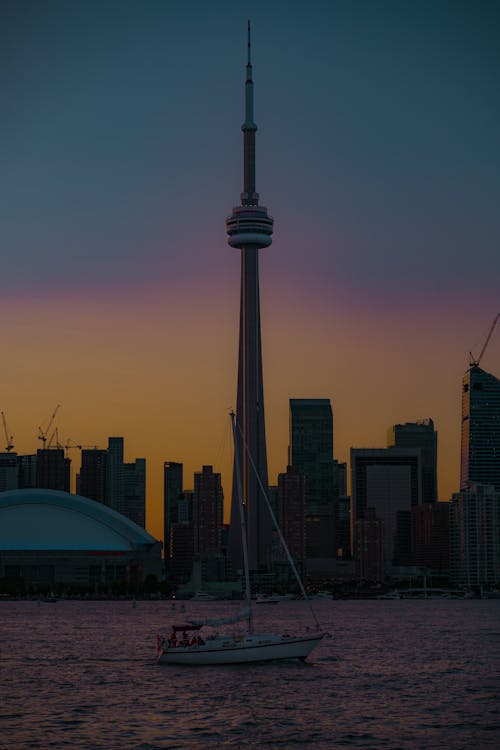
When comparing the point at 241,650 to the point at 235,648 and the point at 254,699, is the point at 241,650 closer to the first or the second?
the point at 235,648

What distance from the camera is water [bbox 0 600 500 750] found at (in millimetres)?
57938

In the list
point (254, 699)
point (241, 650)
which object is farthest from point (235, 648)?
point (254, 699)

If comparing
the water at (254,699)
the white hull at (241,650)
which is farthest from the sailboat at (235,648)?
the water at (254,699)

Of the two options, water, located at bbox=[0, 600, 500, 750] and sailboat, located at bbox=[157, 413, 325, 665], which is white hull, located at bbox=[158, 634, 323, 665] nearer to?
sailboat, located at bbox=[157, 413, 325, 665]

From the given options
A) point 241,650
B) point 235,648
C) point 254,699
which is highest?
point 235,648

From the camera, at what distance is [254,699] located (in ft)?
228

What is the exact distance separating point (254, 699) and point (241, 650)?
12521 mm

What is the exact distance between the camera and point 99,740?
187 feet

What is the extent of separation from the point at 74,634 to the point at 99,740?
261 ft

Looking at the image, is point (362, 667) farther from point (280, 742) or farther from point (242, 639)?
point (280, 742)

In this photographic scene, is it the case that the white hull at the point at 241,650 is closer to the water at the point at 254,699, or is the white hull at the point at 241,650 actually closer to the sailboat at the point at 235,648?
the sailboat at the point at 235,648

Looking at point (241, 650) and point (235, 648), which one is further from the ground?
point (235, 648)

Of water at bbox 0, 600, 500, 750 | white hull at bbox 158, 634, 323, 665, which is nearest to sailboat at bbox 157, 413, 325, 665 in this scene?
white hull at bbox 158, 634, 323, 665

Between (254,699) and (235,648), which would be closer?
(254,699)
